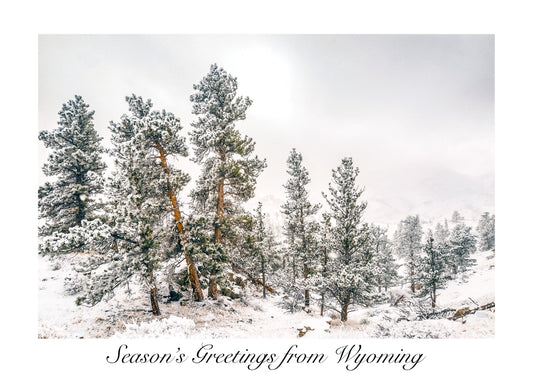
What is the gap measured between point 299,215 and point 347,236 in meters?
3.72

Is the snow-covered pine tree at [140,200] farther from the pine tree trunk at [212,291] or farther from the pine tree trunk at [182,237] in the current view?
the pine tree trunk at [212,291]

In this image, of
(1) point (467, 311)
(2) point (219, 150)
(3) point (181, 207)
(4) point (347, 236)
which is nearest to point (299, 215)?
(4) point (347, 236)

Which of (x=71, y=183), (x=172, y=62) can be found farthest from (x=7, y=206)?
(x=172, y=62)

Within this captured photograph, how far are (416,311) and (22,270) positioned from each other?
15.3 m

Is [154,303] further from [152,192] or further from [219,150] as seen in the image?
[219,150]

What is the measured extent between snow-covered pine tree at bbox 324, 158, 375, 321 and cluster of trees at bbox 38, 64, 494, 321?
47 mm

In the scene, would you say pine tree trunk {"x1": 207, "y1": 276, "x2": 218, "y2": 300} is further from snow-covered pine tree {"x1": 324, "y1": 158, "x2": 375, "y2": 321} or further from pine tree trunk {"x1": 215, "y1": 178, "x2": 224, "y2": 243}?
snow-covered pine tree {"x1": 324, "y1": 158, "x2": 375, "y2": 321}

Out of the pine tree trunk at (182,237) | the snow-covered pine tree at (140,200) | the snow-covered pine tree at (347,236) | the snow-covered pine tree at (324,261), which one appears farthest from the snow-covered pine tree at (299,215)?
the snow-covered pine tree at (140,200)

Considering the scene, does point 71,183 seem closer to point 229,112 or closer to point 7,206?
point 7,206

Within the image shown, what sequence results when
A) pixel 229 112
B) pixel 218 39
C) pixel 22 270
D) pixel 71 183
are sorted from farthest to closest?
pixel 71 183 < pixel 229 112 < pixel 218 39 < pixel 22 270

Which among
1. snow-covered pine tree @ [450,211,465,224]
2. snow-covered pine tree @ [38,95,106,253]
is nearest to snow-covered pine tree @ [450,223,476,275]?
snow-covered pine tree @ [450,211,465,224]

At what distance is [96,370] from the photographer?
657 cm

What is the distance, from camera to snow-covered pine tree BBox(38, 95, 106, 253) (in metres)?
10.5

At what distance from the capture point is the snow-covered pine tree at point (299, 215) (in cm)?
1204
